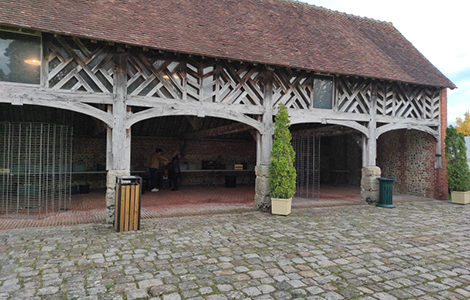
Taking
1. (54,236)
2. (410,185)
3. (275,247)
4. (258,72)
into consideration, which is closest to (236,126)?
(258,72)

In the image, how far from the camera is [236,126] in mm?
9422

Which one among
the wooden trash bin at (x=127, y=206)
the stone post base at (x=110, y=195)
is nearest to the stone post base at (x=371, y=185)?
the wooden trash bin at (x=127, y=206)

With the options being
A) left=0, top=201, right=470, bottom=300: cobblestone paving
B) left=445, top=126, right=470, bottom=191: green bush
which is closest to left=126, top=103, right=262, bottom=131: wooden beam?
left=0, top=201, right=470, bottom=300: cobblestone paving

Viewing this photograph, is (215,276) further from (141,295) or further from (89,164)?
(89,164)

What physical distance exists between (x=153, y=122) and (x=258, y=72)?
19.5ft

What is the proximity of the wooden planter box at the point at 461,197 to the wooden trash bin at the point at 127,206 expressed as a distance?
10.3 meters

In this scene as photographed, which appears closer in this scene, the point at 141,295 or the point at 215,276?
the point at 141,295

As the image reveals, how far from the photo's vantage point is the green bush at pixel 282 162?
298 inches

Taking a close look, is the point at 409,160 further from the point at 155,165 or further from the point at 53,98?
the point at 53,98

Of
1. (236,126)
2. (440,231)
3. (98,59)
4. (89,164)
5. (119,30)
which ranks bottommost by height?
(440,231)

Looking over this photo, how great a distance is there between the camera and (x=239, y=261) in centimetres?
429

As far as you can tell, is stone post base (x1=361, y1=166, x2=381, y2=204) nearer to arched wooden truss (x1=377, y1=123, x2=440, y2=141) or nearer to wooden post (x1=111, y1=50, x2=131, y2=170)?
arched wooden truss (x1=377, y1=123, x2=440, y2=141)

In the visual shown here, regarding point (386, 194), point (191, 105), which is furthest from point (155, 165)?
point (386, 194)

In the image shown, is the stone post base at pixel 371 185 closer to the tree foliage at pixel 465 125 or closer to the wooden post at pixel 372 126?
the wooden post at pixel 372 126
